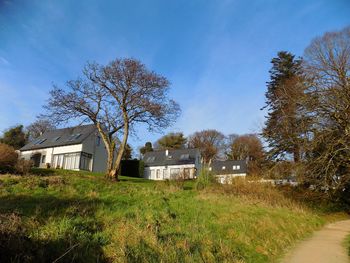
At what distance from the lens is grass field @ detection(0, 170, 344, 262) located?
6357mm

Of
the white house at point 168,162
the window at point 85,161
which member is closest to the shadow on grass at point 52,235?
the window at point 85,161

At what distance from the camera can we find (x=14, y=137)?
48031mm

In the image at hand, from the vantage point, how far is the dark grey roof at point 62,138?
119 ft

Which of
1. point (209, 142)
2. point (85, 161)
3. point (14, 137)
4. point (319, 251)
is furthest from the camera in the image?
point (209, 142)

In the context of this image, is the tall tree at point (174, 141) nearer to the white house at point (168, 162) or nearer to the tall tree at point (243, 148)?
the white house at point (168, 162)

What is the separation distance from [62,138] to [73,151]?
4.34 m

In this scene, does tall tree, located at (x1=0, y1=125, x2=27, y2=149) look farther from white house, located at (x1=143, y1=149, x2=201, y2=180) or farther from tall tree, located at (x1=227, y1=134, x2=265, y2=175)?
tall tree, located at (x1=227, y1=134, x2=265, y2=175)

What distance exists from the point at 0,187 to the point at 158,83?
42.2 feet

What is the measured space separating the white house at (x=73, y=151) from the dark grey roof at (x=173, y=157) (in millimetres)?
15129

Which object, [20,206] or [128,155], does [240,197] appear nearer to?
[20,206]

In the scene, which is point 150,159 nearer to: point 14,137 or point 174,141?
point 174,141

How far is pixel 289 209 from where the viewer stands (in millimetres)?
15422

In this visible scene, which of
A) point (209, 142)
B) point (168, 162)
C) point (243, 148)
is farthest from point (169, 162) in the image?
point (243, 148)

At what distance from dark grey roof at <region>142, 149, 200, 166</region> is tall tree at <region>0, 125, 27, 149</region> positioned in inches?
802
